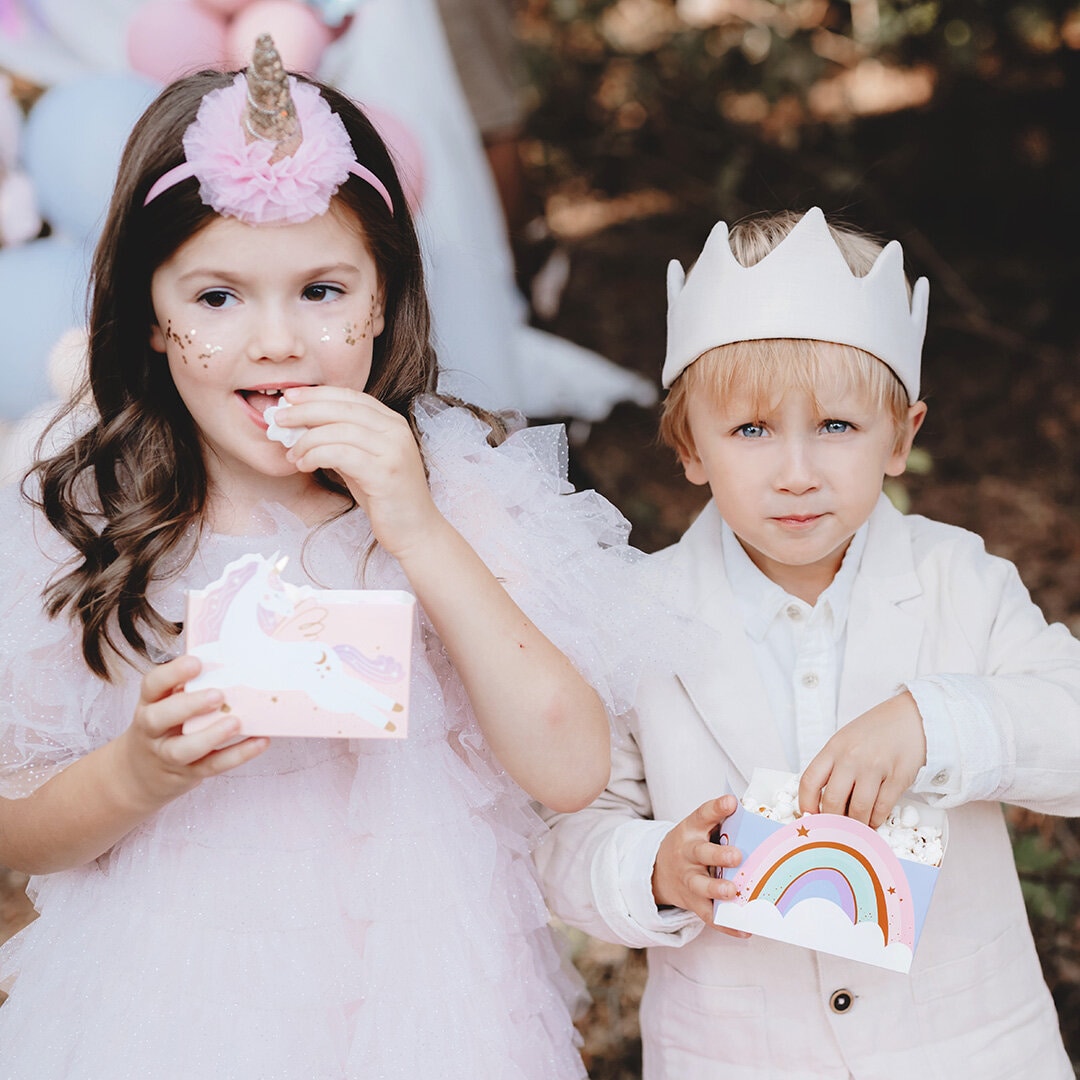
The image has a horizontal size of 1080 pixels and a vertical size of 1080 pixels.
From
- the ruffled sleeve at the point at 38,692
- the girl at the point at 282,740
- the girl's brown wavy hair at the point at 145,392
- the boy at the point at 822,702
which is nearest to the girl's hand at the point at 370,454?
the girl at the point at 282,740

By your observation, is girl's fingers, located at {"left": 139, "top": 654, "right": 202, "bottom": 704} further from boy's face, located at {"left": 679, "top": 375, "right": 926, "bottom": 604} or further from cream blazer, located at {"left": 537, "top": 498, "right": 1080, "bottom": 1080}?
boy's face, located at {"left": 679, "top": 375, "right": 926, "bottom": 604}

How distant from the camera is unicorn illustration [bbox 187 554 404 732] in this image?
1.35 m

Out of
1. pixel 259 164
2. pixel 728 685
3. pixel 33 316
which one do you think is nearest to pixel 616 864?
pixel 728 685

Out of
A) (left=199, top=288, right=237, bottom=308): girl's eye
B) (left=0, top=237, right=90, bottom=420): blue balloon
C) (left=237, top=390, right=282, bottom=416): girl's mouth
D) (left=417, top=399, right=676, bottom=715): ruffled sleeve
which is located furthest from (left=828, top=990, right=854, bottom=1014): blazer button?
(left=0, top=237, right=90, bottom=420): blue balloon

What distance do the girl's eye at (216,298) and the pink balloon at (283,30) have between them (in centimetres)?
180

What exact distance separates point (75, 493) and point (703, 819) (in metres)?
0.97

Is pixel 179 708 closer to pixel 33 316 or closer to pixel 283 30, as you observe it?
pixel 33 316

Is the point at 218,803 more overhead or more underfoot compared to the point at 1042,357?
more overhead

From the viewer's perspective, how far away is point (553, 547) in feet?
5.64

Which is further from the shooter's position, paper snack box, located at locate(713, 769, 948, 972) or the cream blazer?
the cream blazer

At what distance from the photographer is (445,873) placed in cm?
161

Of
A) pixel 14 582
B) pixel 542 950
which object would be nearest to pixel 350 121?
pixel 14 582

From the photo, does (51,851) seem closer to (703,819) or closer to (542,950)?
(542,950)

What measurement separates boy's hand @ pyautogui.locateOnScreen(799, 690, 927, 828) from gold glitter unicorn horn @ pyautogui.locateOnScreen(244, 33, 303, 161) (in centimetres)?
103
